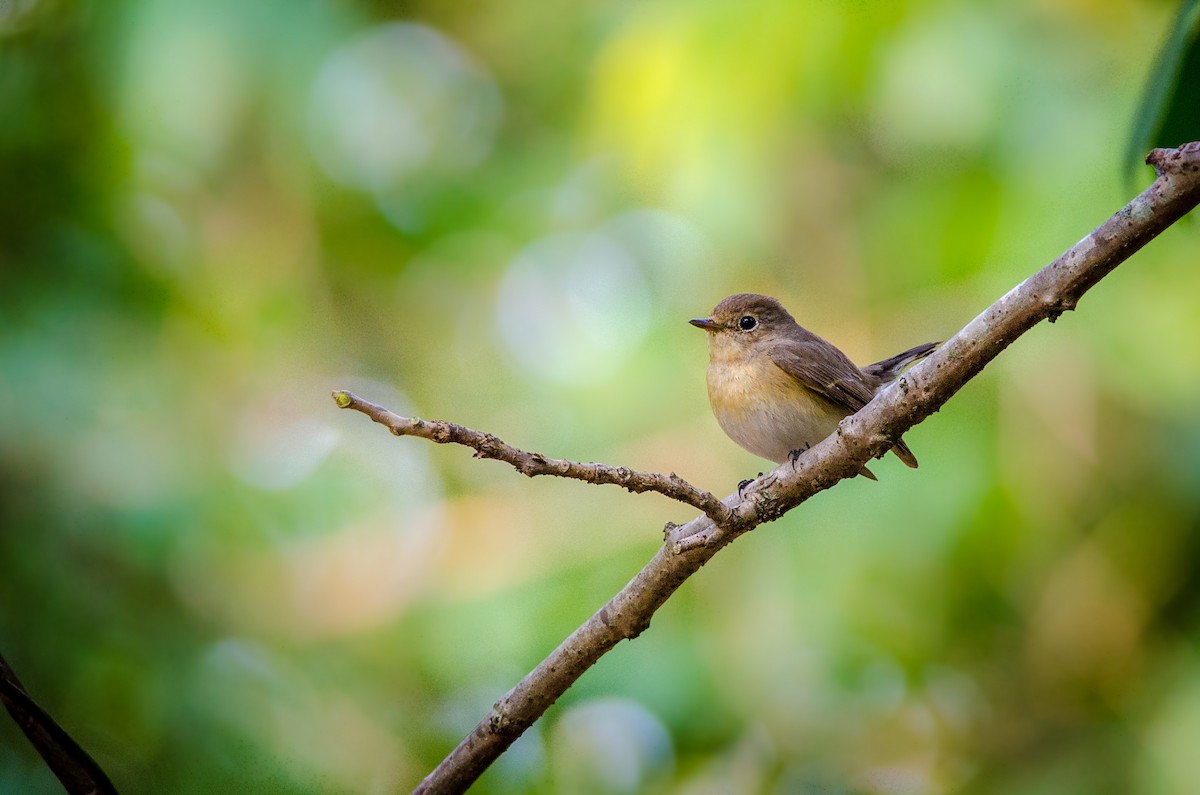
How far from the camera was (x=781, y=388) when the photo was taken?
12.8 feet

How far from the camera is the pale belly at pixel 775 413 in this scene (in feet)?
12.6

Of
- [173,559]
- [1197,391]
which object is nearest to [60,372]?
[173,559]

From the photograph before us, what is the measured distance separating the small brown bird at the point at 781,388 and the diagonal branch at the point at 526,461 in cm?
150

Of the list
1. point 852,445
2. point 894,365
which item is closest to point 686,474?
point 894,365

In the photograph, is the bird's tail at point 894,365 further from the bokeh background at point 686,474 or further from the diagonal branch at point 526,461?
the diagonal branch at point 526,461

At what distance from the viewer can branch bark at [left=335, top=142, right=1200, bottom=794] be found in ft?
6.15

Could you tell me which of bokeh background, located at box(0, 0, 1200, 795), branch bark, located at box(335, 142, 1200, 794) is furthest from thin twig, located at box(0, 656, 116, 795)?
bokeh background, located at box(0, 0, 1200, 795)

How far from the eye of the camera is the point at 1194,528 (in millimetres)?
5070

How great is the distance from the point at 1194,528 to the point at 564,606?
2.97 metres

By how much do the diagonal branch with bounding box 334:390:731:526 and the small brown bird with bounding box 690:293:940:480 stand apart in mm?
1503

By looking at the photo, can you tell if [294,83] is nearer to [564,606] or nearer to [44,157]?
[44,157]

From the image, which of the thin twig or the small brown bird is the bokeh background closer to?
the small brown bird

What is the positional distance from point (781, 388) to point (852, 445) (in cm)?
157

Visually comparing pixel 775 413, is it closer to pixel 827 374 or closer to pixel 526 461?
pixel 827 374
